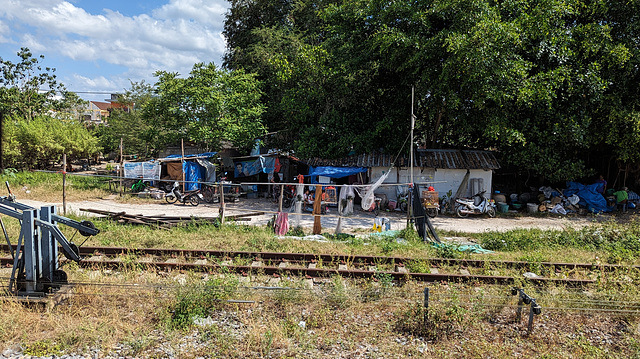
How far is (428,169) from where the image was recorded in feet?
64.7

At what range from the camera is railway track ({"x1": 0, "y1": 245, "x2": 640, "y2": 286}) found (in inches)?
353

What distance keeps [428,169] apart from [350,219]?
18.5 ft

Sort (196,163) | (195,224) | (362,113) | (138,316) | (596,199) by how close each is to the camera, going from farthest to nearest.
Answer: (196,163)
(362,113)
(596,199)
(195,224)
(138,316)

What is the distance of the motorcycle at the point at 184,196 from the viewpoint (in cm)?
1978

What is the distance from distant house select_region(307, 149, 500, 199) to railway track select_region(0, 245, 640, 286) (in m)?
9.74

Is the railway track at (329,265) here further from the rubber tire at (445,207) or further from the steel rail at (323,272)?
the rubber tire at (445,207)

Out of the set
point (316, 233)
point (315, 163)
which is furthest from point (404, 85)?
point (316, 233)

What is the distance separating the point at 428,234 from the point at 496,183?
11.6 metres

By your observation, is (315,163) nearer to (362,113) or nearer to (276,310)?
(362,113)

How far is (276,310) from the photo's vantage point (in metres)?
7.18

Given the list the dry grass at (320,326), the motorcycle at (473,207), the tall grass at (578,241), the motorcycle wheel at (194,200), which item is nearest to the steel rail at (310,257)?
the dry grass at (320,326)

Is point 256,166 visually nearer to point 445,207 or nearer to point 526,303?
point 445,207

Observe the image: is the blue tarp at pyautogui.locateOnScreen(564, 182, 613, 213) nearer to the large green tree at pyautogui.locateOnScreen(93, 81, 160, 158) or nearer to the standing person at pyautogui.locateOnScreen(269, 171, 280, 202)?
the standing person at pyautogui.locateOnScreen(269, 171, 280, 202)

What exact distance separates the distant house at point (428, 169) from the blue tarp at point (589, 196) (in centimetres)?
417
